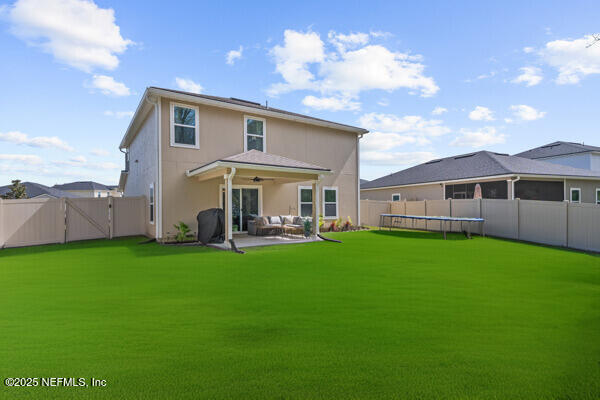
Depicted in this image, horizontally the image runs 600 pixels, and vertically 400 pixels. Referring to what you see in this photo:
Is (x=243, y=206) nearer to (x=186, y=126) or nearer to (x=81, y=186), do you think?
(x=186, y=126)

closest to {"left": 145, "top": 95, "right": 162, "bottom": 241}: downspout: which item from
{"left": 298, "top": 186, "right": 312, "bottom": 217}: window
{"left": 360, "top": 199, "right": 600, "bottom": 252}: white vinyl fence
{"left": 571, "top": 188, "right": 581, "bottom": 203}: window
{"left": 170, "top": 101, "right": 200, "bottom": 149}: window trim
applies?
{"left": 170, "top": 101, "right": 200, "bottom": 149}: window trim

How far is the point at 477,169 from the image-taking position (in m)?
19.5

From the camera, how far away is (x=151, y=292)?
5148 millimetres

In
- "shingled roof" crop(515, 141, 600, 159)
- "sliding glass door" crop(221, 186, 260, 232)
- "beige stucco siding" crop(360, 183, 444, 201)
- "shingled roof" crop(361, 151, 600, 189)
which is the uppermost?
"shingled roof" crop(515, 141, 600, 159)

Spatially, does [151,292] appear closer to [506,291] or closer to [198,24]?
[506,291]

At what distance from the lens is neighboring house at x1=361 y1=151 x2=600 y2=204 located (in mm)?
17703

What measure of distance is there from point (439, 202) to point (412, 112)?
4.99 m

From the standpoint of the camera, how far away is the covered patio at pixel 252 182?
10.3 meters

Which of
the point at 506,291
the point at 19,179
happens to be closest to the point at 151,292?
the point at 506,291

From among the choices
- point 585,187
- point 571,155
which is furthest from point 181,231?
point 571,155

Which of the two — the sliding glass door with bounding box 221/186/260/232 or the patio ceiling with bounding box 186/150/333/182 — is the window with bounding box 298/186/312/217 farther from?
the patio ceiling with bounding box 186/150/333/182

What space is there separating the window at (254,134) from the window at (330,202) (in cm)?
405

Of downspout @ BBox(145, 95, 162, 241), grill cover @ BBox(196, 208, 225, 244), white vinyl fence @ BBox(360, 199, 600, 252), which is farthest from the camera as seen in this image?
downspout @ BBox(145, 95, 162, 241)

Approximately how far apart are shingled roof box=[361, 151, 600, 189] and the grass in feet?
42.4
